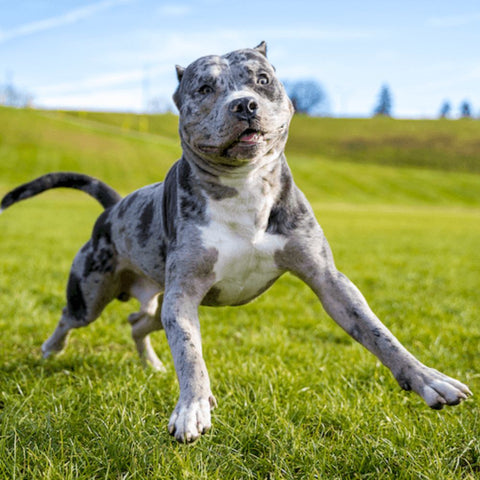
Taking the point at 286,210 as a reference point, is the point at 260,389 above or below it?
below

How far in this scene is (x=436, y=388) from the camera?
2316 mm

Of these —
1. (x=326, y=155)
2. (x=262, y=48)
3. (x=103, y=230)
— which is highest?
(x=262, y=48)

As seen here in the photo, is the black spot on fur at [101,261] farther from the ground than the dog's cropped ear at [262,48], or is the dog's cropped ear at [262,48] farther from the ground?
the dog's cropped ear at [262,48]

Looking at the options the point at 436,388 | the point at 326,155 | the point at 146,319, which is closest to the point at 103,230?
the point at 146,319

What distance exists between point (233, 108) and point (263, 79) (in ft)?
1.15

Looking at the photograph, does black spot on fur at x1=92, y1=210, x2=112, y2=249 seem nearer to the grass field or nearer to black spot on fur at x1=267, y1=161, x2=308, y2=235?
the grass field

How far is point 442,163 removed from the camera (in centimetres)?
5988

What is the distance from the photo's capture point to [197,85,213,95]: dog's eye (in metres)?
2.61

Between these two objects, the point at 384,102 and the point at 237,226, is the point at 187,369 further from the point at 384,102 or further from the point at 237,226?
the point at 384,102

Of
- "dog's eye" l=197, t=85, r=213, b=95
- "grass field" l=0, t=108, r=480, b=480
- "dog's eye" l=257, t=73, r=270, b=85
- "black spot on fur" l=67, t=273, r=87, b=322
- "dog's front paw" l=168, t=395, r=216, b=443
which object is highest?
"dog's eye" l=257, t=73, r=270, b=85

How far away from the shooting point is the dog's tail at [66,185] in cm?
399

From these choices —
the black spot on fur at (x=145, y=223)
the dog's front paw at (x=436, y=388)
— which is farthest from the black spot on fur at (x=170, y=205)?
the dog's front paw at (x=436, y=388)

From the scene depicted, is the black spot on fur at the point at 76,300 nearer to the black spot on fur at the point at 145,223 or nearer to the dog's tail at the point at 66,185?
the dog's tail at the point at 66,185

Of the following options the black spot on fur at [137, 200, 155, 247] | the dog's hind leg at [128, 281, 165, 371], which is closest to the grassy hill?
the dog's hind leg at [128, 281, 165, 371]
